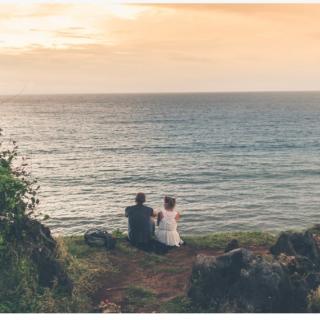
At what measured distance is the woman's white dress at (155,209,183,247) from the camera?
47.0 feet

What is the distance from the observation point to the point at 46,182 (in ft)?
171

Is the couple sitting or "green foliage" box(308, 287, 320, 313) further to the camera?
the couple sitting

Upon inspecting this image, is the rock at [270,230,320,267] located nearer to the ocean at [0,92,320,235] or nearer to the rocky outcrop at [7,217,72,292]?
the rocky outcrop at [7,217,72,292]

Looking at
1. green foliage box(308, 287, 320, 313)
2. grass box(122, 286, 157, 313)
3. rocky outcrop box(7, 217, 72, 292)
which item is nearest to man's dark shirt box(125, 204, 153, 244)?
grass box(122, 286, 157, 313)

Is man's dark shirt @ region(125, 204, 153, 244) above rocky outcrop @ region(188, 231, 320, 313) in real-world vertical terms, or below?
above

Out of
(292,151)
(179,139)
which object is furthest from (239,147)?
(179,139)

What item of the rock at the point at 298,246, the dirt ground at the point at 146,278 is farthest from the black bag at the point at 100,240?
the rock at the point at 298,246

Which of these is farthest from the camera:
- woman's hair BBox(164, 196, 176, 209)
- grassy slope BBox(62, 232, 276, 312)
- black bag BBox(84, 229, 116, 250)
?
black bag BBox(84, 229, 116, 250)

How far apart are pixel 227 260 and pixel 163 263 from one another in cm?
277

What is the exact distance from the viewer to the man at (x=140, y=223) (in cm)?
1424

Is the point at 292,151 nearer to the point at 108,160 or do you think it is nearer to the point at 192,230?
the point at 108,160

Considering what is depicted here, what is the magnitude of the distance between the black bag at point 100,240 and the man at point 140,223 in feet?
2.10

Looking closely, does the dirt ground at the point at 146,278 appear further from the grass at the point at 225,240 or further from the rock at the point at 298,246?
the rock at the point at 298,246

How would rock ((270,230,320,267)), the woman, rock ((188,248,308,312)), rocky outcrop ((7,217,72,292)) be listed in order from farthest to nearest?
the woman < rock ((270,230,320,267)) < rocky outcrop ((7,217,72,292)) < rock ((188,248,308,312))
